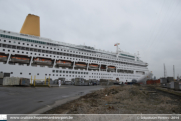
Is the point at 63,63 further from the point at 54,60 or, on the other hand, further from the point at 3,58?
the point at 3,58

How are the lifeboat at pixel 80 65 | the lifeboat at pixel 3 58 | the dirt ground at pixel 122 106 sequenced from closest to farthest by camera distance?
1. the dirt ground at pixel 122 106
2. the lifeboat at pixel 3 58
3. the lifeboat at pixel 80 65

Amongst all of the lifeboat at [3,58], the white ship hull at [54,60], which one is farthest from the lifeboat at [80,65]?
the lifeboat at [3,58]

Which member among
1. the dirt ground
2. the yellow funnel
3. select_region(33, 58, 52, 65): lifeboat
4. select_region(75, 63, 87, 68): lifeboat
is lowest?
the dirt ground

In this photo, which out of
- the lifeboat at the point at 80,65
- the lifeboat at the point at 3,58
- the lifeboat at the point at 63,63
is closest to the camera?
the lifeboat at the point at 3,58

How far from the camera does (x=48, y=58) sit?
31656mm

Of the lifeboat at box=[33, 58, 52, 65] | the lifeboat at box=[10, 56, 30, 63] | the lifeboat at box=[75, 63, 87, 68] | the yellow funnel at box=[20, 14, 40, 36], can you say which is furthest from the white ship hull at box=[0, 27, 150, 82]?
the yellow funnel at box=[20, 14, 40, 36]

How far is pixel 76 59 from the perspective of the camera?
36.2 meters

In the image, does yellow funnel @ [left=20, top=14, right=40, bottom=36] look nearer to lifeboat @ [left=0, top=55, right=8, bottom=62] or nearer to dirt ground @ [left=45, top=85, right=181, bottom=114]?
lifeboat @ [left=0, top=55, right=8, bottom=62]

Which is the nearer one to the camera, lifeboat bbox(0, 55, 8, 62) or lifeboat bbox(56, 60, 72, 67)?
lifeboat bbox(0, 55, 8, 62)

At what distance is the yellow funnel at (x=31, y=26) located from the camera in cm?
3297

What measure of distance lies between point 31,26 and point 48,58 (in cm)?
1133

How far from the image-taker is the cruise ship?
26.8m

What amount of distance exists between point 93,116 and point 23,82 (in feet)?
Answer: 63.3

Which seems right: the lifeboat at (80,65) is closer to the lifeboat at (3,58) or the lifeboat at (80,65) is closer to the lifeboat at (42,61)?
the lifeboat at (42,61)
